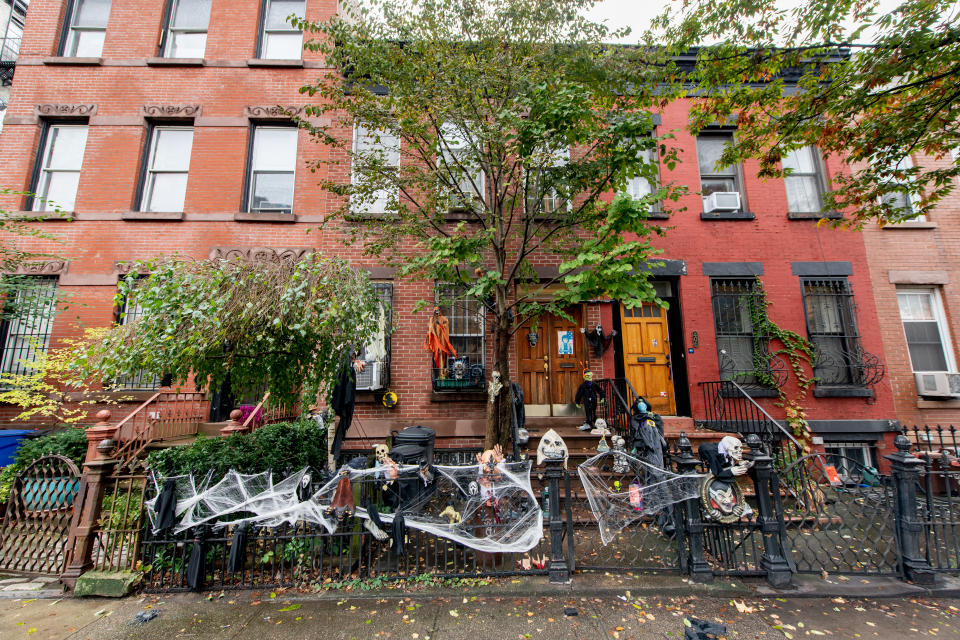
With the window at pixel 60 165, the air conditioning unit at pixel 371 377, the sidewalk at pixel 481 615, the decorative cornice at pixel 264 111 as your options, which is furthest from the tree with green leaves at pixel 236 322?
the window at pixel 60 165

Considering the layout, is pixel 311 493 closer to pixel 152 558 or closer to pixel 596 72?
pixel 152 558

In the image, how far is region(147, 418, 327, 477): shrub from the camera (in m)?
5.09

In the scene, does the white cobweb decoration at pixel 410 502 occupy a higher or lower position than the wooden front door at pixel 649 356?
lower

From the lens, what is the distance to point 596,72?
20.9 feet

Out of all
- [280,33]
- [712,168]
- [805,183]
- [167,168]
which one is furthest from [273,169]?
[805,183]

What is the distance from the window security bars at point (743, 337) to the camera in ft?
27.7

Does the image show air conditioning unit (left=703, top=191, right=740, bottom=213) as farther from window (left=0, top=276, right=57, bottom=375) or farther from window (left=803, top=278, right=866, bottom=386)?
window (left=0, top=276, right=57, bottom=375)

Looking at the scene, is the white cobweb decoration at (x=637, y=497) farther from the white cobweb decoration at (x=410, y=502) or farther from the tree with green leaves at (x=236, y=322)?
the tree with green leaves at (x=236, y=322)

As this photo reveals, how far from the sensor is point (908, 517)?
4.38 meters

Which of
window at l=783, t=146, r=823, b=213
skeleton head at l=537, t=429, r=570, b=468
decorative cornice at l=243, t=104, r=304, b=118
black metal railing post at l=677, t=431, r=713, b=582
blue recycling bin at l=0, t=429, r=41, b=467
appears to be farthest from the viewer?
decorative cornice at l=243, t=104, r=304, b=118

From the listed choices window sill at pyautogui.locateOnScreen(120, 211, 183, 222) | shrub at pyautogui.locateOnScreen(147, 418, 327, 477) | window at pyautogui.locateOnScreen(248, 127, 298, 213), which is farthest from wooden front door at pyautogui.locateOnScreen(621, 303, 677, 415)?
window sill at pyautogui.locateOnScreen(120, 211, 183, 222)

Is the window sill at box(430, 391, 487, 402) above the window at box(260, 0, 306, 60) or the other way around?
the other way around

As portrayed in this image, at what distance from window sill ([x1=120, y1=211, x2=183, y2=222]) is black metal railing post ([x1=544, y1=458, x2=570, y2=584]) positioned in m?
9.70

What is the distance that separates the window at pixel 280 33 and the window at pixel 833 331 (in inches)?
534
